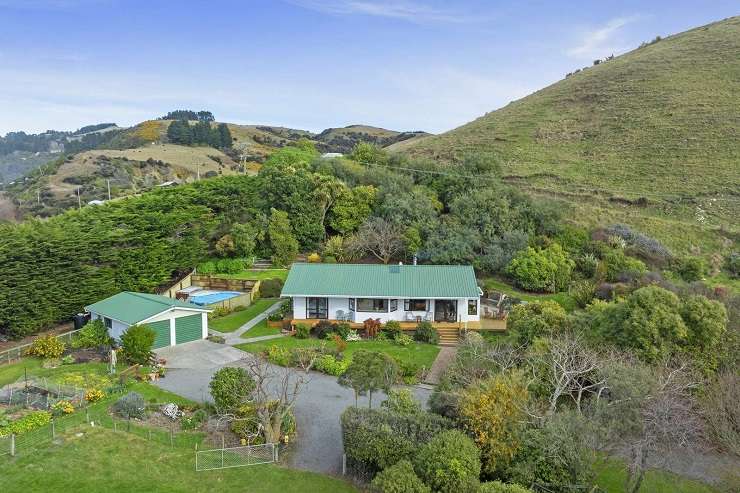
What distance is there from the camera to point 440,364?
24.6 meters

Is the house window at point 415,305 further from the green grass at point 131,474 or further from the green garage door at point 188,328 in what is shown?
the green grass at point 131,474

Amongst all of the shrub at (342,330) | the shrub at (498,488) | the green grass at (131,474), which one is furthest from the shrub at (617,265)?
the green grass at (131,474)

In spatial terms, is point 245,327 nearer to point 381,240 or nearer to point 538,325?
point 381,240

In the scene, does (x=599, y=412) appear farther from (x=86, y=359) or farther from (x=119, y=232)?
(x=119, y=232)

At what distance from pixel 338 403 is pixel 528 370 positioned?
727 cm

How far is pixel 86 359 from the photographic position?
2464 cm

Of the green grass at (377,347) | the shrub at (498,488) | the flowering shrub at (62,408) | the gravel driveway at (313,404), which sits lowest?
the gravel driveway at (313,404)

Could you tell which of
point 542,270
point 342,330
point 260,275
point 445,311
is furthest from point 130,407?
point 542,270

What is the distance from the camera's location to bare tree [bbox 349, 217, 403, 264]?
39.4 meters

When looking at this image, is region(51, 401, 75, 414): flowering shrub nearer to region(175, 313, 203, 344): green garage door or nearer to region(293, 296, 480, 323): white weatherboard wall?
region(175, 313, 203, 344): green garage door

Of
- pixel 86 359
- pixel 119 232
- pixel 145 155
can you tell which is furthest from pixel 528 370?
pixel 145 155

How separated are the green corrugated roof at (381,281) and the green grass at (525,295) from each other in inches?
171

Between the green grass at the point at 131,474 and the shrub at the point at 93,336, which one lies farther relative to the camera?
the shrub at the point at 93,336

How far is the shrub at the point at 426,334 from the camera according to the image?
27547 mm
